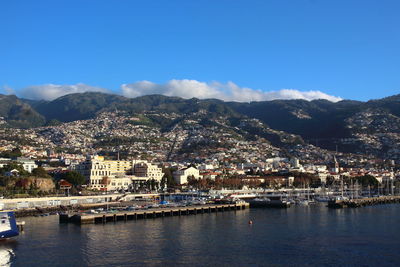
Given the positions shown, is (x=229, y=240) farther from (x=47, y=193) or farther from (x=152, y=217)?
(x=47, y=193)

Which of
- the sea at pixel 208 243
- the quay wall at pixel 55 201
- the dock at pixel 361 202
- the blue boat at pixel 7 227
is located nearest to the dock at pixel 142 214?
the sea at pixel 208 243

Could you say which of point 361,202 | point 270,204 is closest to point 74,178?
point 270,204

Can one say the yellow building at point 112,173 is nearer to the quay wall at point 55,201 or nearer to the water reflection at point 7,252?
the quay wall at point 55,201

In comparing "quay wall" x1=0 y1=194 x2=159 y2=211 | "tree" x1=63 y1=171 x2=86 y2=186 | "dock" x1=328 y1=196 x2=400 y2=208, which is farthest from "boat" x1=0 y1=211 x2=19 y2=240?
"dock" x1=328 y1=196 x2=400 y2=208

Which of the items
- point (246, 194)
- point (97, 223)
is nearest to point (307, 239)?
point (97, 223)

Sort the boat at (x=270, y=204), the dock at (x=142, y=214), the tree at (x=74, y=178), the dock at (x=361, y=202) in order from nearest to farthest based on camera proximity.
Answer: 1. the dock at (x=142, y=214)
2. the dock at (x=361, y=202)
3. the boat at (x=270, y=204)
4. the tree at (x=74, y=178)

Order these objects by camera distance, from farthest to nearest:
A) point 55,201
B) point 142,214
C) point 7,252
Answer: point 55,201 → point 142,214 → point 7,252

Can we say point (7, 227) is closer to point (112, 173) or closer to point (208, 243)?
point (208, 243)

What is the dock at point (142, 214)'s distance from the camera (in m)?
61.4

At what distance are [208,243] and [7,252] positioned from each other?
705 inches

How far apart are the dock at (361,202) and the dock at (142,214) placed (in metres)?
16.9

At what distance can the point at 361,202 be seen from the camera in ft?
308

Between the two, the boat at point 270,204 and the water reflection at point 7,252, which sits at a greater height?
the boat at point 270,204

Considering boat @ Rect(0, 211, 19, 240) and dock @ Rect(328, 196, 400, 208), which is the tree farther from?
boat @ Rect(0, 211, 19, 240)
